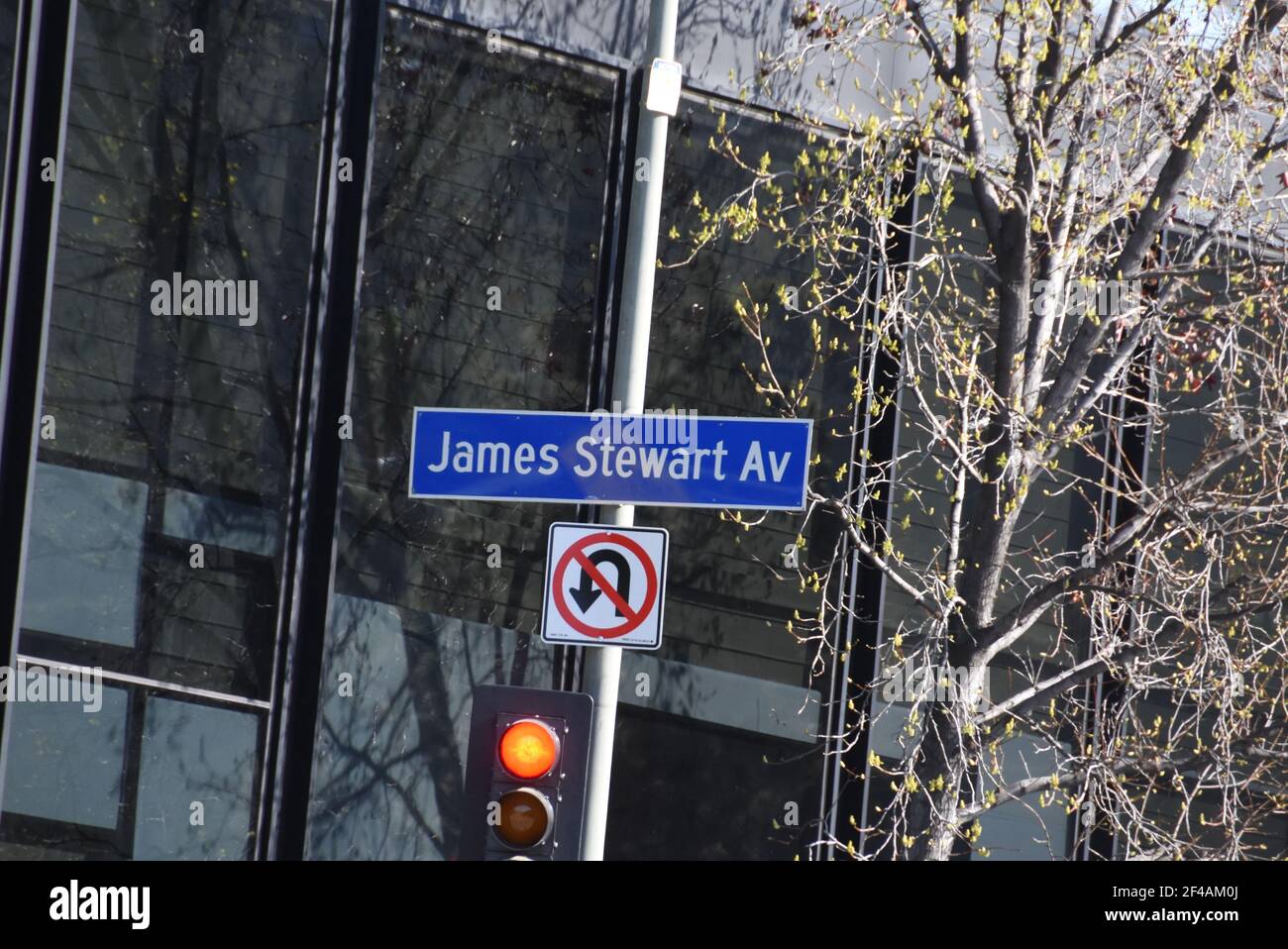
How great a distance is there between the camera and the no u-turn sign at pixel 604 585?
6273 millimetres

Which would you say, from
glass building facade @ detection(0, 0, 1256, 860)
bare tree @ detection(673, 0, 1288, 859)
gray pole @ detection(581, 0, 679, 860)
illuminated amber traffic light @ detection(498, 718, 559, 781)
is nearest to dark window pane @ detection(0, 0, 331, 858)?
glass building facade @ detection(0, 0, 1256, 860)

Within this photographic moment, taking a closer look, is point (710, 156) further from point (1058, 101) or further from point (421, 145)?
point (1058, 101)

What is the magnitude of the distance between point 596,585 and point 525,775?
0.81m

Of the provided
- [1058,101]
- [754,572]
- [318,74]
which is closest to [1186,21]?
[1058,101]

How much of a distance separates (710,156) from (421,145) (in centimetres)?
182

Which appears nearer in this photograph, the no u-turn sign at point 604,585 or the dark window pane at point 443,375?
the no u-turn sign at point 604,585

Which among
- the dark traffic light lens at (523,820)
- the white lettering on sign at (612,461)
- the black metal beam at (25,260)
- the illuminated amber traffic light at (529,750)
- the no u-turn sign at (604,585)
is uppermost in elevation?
the black metal beam at (25,260)

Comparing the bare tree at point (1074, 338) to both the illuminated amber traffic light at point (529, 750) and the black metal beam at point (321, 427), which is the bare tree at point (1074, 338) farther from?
the black metal beam at point (321, 427)

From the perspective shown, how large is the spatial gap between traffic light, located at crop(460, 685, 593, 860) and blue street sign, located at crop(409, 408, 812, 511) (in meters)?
0.83

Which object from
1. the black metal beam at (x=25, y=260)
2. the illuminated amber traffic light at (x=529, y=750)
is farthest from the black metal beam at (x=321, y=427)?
the illuminated amber traffic light at (x=529, y=750)

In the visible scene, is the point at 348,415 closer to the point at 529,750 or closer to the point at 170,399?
the point at 170,399

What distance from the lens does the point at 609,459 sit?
250 inches

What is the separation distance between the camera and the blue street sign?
6.31 m

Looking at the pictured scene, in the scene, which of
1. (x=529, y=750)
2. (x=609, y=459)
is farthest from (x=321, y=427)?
(x=529, y=750)
